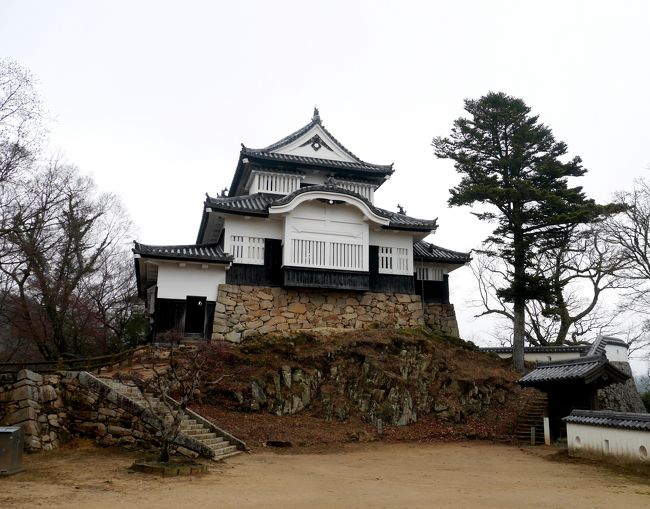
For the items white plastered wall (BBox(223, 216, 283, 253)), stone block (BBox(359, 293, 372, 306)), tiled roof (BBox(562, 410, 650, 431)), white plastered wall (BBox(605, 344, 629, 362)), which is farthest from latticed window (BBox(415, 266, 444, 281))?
tiled roof (BBox(562, 410, 650, 431))

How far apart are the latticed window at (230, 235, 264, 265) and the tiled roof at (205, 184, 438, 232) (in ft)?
3.89

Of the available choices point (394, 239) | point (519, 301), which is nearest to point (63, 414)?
point (394, 239)

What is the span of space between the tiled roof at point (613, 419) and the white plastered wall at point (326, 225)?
10632 millimetres

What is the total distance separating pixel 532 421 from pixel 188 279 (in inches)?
568

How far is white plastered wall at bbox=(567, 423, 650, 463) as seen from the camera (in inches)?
482

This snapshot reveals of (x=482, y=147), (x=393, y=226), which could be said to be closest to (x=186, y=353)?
(x=393, y=226)

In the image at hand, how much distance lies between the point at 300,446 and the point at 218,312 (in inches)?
291

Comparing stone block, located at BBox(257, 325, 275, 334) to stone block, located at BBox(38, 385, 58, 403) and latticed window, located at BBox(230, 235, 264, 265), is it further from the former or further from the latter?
stone block, located at BBox(38, 385, 58, 403)

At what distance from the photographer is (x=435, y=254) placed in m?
25.8

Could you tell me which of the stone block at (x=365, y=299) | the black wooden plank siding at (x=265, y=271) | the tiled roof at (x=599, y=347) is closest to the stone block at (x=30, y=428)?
the black wooden plank siding at (x=265, y=271)

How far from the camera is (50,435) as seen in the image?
14.7 metres

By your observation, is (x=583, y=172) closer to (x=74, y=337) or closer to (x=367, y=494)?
(x=367, y=494)

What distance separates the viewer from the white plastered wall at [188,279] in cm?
2138

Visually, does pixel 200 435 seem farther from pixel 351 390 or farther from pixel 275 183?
pixel 275 183
